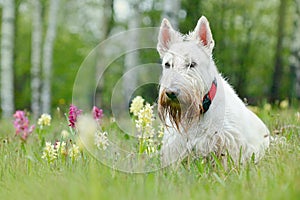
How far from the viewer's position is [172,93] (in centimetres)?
427

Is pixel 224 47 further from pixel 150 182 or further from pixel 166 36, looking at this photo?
pixel 150 182

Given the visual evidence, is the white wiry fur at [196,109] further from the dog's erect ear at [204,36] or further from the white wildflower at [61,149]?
the white wildflower at [61,149]

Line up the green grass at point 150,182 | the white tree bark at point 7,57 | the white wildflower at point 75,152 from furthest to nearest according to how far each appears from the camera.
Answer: the white tree bark at point 7,57 < the white wildflower at point 75,152 < the green grass at point 150,182

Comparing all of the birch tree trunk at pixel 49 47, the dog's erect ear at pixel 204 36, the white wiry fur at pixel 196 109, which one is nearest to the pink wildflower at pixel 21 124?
the white wiry fur at pixel 196 109

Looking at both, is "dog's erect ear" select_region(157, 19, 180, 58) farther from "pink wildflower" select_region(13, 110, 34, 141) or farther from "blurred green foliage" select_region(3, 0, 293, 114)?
"blurred green foliage" select_region(3, 0, 293, 114)

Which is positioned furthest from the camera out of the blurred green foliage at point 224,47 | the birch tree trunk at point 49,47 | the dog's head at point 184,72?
the blurred green foliage at point 224,47

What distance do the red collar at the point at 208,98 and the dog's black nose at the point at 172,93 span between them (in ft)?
1.13

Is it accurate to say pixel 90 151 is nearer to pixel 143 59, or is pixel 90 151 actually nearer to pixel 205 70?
pixel 205 70

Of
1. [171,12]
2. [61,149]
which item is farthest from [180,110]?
[171,12]

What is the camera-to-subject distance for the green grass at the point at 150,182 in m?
2.79

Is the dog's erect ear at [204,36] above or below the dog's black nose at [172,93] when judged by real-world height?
above

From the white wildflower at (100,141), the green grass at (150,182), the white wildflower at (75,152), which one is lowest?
the green grass at (150,182)

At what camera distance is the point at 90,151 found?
3.93 meters

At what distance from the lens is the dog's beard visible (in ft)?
14.5
